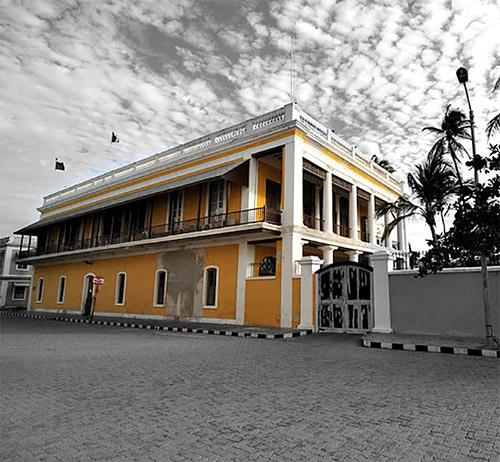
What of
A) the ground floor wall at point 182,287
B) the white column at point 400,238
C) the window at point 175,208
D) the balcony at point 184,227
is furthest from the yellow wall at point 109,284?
the white column at point 400,238

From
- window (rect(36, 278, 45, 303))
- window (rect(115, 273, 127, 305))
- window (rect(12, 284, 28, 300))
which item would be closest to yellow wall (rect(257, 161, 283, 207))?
window (rect(115, 273, 127, 305))

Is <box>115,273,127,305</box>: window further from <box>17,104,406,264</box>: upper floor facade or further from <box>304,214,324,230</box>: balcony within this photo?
<box>304,214,324,230</box>: balcony

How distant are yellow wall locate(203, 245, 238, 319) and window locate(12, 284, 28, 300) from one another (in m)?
33.8

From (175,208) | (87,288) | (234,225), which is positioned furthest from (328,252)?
(87,288)

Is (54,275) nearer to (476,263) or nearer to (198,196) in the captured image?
(198,196)

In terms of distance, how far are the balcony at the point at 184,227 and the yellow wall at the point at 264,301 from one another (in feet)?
4.57

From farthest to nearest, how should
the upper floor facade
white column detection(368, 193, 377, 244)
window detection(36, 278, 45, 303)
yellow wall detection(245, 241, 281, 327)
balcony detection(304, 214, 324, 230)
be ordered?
window detection(36, 278, 45, 303)
white column detection(368, 193, 377, 244)
balcony detection(304, 214, 324, 230)
the upper floor facade
yellow wall detection(245, 241, 281, 327)

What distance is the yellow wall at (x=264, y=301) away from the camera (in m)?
14.5

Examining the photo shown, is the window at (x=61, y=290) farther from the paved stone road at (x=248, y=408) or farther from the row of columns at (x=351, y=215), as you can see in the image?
the paved stone road at (x=248, y=408)

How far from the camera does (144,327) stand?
15430mm

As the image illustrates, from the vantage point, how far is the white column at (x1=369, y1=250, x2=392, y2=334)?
11.2 metres

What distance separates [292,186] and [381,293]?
5.69 m

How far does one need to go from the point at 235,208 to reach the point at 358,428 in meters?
13.9

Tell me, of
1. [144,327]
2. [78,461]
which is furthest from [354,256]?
[78,461]
